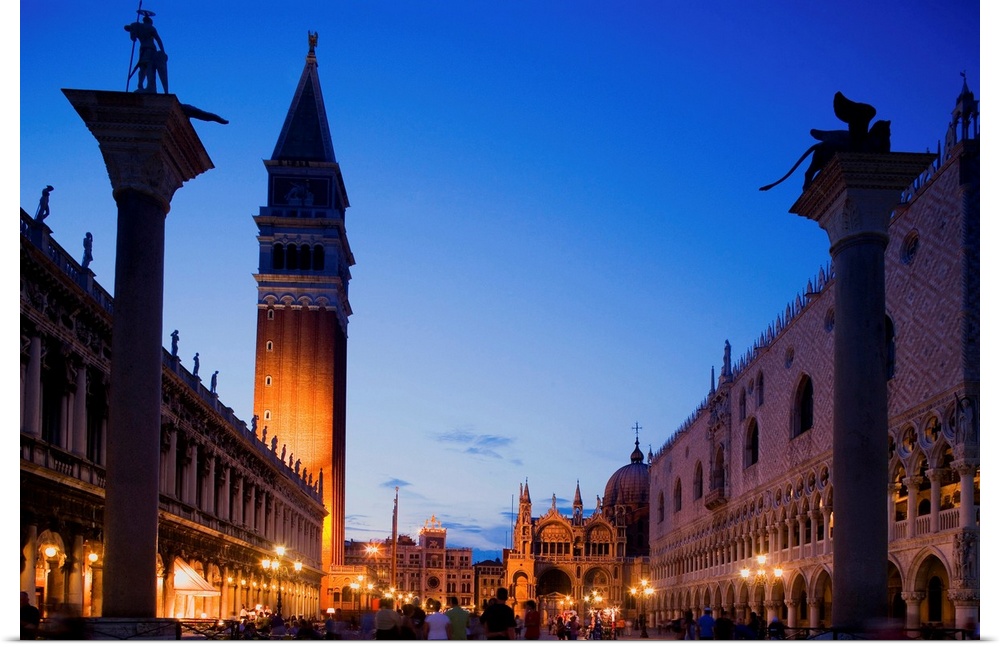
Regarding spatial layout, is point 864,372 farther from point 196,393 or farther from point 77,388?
point 196,393

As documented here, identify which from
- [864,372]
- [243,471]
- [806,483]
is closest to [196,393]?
[243,471]

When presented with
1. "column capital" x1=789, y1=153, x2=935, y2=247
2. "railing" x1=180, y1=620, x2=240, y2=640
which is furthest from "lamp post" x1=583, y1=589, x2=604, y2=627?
"column capital" x1=789, y1=153, x2=935, y2=247

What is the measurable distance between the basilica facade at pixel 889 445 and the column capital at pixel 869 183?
11.9 feet

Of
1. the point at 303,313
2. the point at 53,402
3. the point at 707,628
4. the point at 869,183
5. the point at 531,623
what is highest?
the point at 303,313

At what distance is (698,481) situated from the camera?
211 ft

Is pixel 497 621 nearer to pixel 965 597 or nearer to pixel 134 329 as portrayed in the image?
pixel 134 329

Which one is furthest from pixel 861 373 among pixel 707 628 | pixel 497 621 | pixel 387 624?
pixel 707 628

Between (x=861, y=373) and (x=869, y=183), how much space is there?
8.40 feet

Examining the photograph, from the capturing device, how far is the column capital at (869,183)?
15328 millimetres

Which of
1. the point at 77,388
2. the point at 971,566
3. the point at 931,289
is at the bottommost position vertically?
the point at 971,566

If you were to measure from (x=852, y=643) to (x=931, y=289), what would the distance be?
1582 cm

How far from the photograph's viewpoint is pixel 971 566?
24.9 metres

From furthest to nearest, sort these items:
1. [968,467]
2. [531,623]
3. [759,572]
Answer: [759,572] < [968,467] < [531,623]

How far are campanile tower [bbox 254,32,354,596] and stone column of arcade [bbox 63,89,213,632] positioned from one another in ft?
205
